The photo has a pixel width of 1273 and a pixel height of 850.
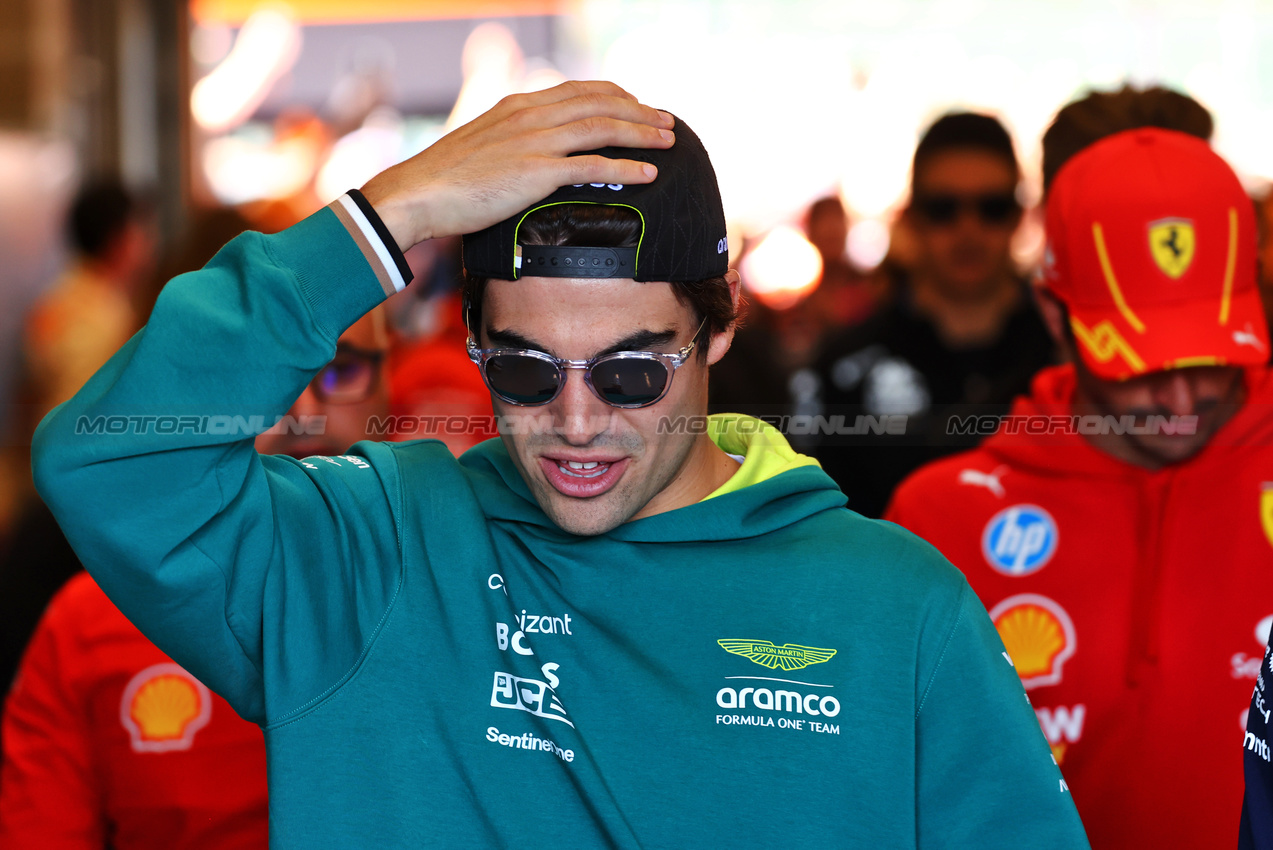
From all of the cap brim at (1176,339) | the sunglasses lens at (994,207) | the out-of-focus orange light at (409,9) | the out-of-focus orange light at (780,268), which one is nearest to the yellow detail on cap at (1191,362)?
the cap brim at (1176,339)

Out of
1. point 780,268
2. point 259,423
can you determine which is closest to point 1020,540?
point 259,423

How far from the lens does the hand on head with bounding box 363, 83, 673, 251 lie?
158cm

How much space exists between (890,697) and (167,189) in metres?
8.51

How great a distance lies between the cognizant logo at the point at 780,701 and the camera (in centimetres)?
164

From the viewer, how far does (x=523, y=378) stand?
1.68m

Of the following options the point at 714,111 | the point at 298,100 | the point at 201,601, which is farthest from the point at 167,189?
the point at 201,601

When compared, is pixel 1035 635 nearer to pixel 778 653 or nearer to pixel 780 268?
pixel 778 653

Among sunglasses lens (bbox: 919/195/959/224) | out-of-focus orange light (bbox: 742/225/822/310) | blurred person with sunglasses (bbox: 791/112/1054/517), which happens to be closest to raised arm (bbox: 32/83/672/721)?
blurred person with sunglasses (bbox: 791/112/1054/517)

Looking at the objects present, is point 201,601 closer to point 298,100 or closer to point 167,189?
point 167,189

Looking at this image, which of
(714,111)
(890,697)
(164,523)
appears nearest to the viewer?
(164,523)

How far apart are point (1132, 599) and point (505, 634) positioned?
1296mm

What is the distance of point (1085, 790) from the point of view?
2207mm

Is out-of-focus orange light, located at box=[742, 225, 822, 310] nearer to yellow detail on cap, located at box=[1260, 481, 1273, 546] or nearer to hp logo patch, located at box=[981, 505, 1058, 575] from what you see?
hp logo patch, located at box=[981, 505, 1058, 575]

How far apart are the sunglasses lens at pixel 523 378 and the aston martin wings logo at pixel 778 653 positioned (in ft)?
1.46
